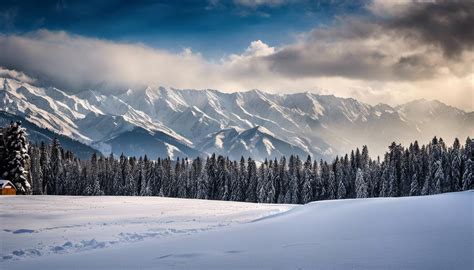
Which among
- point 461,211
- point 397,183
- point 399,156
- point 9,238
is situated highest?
point 399,156

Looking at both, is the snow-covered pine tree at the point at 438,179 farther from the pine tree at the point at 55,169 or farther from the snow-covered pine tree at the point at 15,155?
the pine tree at the point at 55,169

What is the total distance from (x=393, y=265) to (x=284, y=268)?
11.3 ft

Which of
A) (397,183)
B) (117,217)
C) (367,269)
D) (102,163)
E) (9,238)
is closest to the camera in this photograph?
(367,269)

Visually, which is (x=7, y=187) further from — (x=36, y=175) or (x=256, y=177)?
(x=256, y=177)

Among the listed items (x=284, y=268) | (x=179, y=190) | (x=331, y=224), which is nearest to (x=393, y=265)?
(x=284, y=268)

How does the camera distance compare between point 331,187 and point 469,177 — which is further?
point 331,187

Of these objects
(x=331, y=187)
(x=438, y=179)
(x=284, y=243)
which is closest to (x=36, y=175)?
(x=331, y=187)

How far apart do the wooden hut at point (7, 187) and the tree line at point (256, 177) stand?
42453 millimetres

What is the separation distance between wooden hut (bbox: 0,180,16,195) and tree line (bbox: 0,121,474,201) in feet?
139

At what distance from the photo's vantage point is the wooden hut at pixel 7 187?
61.7 metres

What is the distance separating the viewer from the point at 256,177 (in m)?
133

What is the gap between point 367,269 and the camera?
12.0m

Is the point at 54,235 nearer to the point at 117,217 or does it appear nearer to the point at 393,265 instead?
the point at 117,217

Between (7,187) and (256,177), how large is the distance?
273 ft
